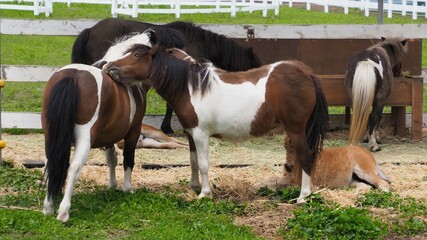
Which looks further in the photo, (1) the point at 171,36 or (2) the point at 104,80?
(1) the point at 171,36

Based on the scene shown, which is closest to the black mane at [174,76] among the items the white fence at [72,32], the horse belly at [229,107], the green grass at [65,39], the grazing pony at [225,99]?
the grazing pony at [225,99]

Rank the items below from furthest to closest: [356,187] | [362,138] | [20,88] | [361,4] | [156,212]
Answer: [361,4], [20,88], [362,138], [356,187], [156,212]

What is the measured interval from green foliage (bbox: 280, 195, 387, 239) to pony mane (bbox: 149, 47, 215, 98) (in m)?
Answer: 1.52

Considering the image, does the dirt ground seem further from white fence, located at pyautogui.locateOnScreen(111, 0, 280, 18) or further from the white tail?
white fence, located at pyautogui.locateOnScreen(111, 0, 280, 18)

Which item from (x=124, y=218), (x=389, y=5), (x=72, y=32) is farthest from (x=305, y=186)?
(x=389, y=5)

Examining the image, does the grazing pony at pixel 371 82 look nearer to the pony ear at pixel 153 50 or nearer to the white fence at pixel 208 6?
the pony ear at pixel 153 50

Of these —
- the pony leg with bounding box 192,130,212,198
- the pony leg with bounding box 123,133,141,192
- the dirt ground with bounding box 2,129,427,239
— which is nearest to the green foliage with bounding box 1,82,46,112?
the dirt ground with bounding box 2,129,427,239

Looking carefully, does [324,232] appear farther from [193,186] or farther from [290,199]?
[193,186]

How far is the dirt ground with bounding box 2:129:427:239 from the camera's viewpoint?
714 cm

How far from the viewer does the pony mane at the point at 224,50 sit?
11148 mm

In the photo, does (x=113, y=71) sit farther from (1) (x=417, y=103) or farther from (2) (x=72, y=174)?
(1) (x=417, y=103)

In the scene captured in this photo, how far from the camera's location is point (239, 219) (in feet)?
22.0

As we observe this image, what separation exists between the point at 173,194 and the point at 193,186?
309 millimetres

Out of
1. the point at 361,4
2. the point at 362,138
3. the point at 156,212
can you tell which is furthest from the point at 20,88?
the point at 361,4
